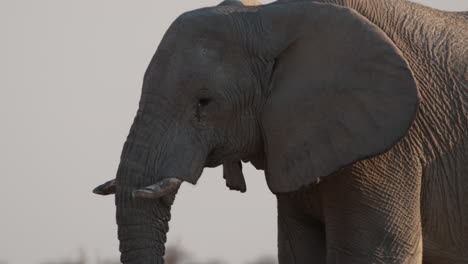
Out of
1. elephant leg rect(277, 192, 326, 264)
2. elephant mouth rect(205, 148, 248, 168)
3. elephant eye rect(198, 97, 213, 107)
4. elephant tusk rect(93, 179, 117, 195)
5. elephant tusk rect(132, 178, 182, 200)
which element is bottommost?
elephant leg rect(277, 192, 326, 264)

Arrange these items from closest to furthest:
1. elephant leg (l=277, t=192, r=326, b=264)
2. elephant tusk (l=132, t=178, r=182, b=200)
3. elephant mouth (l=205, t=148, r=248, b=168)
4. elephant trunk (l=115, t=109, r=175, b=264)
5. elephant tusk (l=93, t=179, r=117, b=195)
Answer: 1. elephant tusk (l=132, t=178, r=182, b=200)
2. elephant trunk (l=115, t=109, r=175, b=264)
3. elephant mouth (l=205, t=148, r=248, b=168)
4. elephant tusk (l=93, t=179, r=117, b=195)
5. elephant leg (l=277, t=192, r=326, b=264)

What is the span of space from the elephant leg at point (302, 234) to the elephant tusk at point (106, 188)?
875 millimetres

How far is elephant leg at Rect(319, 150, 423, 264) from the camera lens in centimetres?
568

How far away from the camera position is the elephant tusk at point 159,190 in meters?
5.54

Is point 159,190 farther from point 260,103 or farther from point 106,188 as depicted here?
point 260,103

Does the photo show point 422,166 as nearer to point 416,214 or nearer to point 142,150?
point 416,214

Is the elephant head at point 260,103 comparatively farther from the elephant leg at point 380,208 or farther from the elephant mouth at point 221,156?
the elephant leg at point 380,208

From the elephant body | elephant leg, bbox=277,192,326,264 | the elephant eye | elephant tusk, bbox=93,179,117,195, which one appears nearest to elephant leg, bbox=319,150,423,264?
the elephant body

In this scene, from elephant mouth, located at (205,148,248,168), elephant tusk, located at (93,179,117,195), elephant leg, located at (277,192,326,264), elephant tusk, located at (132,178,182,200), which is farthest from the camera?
elephant leg, located at (277,192,326,264)

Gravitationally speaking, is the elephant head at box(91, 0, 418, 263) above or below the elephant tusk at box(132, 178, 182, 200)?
above

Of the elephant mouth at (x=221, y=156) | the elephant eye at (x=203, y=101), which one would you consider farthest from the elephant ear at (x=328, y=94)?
the elephant eye at (x=203, y=101)

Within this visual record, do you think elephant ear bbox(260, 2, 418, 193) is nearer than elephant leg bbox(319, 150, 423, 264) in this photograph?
Yes

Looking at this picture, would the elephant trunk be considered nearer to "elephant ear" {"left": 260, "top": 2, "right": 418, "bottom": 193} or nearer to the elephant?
the elephant

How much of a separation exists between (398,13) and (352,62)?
0.42m
